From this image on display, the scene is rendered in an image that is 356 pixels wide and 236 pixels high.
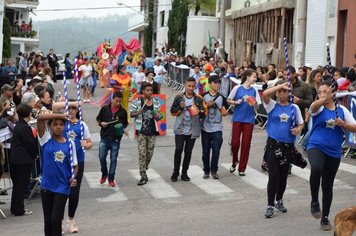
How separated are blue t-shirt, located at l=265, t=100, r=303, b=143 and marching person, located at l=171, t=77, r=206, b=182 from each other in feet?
10.6

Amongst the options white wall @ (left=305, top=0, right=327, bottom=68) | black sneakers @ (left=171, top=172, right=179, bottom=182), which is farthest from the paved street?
white wall @ (left=305, top=0, right=327, bottom=68)

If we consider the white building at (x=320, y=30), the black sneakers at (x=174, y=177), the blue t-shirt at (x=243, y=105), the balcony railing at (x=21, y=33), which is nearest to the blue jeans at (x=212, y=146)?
the blue t-shirt at (x=243, y=105)

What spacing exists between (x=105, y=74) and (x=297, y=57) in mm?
8084

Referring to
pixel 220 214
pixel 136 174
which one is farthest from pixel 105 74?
pixel 220 214

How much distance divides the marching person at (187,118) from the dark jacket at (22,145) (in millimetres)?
3113

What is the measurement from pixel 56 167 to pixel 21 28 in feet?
179

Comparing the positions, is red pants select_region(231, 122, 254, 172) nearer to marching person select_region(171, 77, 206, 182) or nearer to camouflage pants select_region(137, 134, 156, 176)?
marching person select_region(171, 77, 206, 182)

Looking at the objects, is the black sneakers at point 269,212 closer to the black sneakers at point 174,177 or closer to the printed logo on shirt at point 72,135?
the printed logo on shirt at point 72,135

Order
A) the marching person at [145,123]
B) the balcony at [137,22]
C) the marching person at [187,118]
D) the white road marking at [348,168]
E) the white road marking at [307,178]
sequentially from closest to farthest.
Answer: the white road marking at [307,178], the marching person at [145,123], the marching person at [187,118], the white road marking at [348,168], the balcony at [137,22]

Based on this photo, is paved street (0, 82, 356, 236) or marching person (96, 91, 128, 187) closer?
paved street (0, 82, 356, 236)

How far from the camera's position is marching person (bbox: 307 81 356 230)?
31.4 ft

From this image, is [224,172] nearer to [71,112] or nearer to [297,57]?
[71,112]

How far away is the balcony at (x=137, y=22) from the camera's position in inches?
2820

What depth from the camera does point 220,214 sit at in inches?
430
